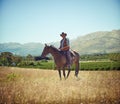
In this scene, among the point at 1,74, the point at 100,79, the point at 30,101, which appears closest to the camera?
the point at 30,101

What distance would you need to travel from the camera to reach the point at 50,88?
17.4 feet

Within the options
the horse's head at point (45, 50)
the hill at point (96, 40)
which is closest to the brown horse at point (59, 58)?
the horse's head at point (45, 50)

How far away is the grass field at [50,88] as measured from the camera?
14.9 ft

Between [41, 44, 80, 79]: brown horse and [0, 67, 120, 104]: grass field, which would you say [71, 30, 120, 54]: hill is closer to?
[41, 44, 80, 79]: brown horse

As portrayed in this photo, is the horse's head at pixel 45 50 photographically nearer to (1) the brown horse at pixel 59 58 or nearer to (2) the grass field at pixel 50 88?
(1) the brown horse at pixel 59 58

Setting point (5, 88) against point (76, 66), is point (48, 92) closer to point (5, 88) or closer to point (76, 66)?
point (5, 88)

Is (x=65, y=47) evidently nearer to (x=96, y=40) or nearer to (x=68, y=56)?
(x=68, y=56)

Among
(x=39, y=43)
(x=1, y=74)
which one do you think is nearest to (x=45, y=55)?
(x=39, y=43)

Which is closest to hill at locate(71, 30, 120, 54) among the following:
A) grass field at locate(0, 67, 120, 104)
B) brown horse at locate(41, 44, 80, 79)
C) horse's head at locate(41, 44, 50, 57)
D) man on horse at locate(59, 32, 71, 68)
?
man on horse at locate(59, 32, 71, 68)

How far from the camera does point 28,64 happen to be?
19.3ft

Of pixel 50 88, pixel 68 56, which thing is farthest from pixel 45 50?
pixel 50 88

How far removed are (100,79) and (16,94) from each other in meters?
2.83

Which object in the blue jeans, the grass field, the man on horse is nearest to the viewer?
the grass field

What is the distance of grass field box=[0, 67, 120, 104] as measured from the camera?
4.55m
